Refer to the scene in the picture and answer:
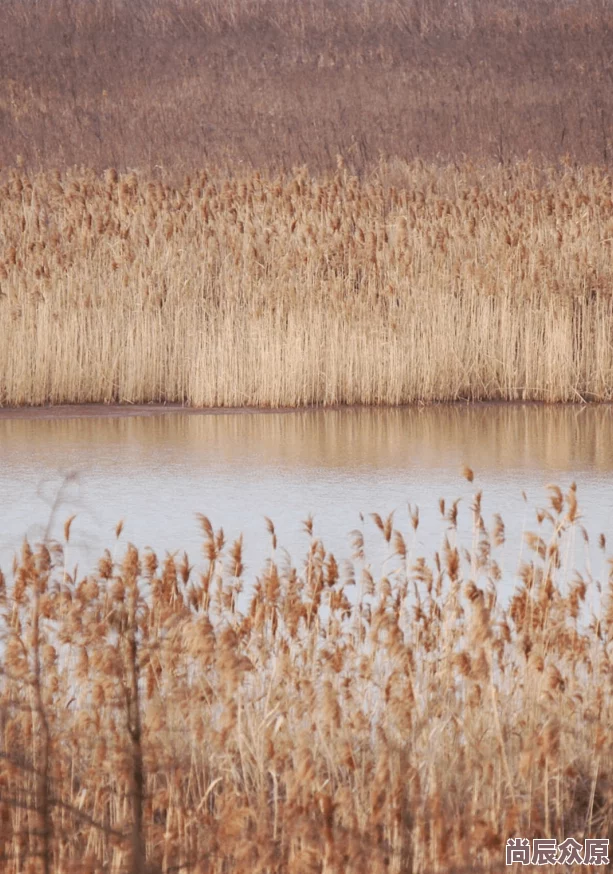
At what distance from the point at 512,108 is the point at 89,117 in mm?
8142

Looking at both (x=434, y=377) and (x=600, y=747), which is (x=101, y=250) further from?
(x=600, y=747)

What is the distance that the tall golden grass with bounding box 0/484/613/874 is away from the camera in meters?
2.41

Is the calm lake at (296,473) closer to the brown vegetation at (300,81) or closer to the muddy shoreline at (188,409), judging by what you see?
the muddy shoreline at (188,409)

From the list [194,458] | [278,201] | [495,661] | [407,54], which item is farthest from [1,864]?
[407,54]

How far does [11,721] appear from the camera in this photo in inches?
118

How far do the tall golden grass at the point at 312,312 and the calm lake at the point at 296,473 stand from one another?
31 centimetres

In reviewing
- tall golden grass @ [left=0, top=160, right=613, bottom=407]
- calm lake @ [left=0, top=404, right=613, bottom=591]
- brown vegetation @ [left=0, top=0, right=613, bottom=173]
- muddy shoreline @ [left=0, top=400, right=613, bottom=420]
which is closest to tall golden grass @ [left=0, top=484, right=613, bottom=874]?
calm lake @ [left=0, top=404, right=613, bottom=591]

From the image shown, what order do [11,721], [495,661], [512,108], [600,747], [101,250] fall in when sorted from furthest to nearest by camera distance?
[512,108], [101,250], [495,661], [11,721], [600,747]

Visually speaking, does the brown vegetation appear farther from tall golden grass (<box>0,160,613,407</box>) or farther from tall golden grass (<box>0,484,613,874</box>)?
tall golden grass (<box>0,484,613,874</box>)

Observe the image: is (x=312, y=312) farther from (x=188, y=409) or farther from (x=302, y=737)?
(x=302, y=737)

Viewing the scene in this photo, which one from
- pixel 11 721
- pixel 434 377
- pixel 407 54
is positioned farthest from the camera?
pixel 407 54

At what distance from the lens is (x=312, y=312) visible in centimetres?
997

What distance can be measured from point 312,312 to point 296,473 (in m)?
3.08

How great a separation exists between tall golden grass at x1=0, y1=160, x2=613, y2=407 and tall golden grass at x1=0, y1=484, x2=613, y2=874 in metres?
6.13
